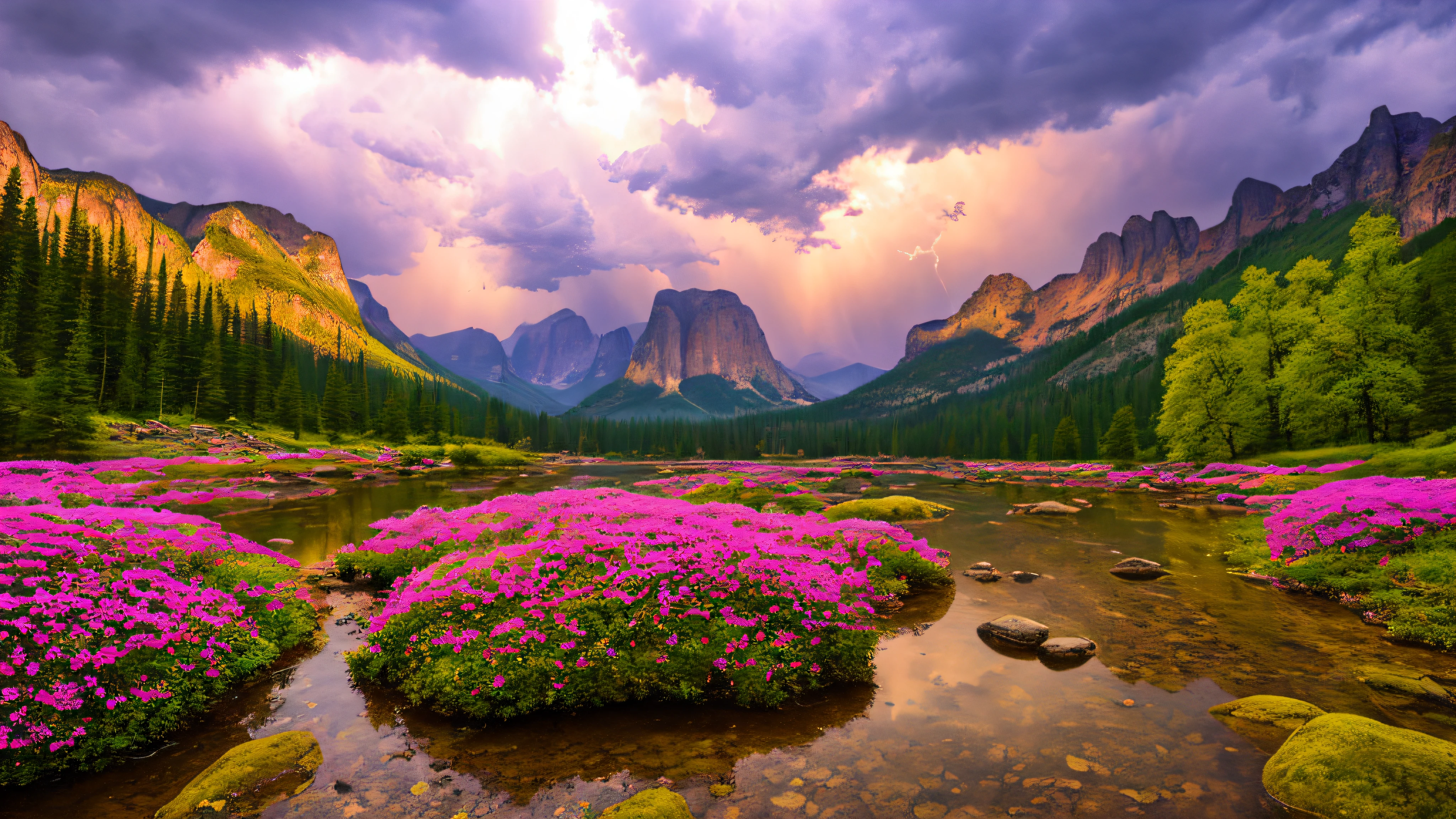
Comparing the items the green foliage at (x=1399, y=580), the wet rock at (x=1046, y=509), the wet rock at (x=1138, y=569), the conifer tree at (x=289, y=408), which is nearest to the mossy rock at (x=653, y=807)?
the green foliage at (x=1399, y=580)

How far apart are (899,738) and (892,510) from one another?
861 inches

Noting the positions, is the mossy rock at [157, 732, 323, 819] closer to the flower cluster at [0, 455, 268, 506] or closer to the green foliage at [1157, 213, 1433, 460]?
the flower cluster at [0, 455, 268, 506]

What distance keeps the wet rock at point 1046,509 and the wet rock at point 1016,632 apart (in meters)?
20.9

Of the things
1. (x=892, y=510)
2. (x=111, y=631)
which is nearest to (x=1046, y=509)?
(x=892, y=510)

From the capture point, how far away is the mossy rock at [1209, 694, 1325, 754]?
689 cm

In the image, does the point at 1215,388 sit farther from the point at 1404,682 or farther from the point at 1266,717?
the point at 1266,717

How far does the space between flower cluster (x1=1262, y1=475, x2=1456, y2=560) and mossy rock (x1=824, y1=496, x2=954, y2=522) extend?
13.9 m

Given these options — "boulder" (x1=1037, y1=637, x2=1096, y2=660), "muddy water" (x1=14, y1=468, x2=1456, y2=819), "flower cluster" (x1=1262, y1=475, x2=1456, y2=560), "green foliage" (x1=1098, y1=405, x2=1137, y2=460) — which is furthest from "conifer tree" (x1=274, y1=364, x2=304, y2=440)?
"green foliage" (x1=1098, y1=405, x2=1137, y2=460)

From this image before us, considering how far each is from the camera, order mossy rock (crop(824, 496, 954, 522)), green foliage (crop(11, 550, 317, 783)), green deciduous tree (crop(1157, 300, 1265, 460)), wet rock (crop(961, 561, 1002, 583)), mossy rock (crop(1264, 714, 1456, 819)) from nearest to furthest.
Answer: mossy rock (crop(1264, 714, 1456, 819))
green foliage (crop(11, 550, 317, 783))
wet rock (crop(961, 561, 1002, 583))
mossy rock (crop(824, 496, 954, 522))
green deciduous tree (crop(1157, 300, 1265, 460))

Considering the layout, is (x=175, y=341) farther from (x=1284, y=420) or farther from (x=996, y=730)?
(x=1284, y=420)

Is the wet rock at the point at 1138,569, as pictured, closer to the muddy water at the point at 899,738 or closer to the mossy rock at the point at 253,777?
the muddy water at the point at 899,738

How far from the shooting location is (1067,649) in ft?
33.6

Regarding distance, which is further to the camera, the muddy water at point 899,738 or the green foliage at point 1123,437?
the green foliage at point 1123,437

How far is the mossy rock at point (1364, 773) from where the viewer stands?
5055 mm
